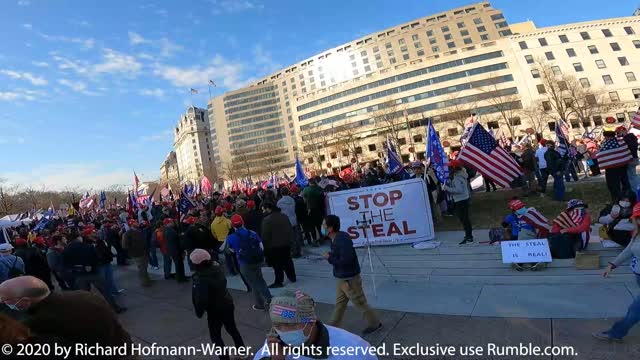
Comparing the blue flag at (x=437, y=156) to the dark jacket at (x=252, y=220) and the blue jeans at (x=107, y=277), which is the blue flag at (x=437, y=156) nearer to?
the dark jacket at (x=252, y=220)

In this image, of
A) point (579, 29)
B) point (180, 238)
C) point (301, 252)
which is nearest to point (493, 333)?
point (301, 252)

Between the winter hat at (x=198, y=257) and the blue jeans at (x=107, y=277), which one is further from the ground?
the winter hat at (x=198, y=257)

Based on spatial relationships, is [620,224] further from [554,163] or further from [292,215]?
[292,215]

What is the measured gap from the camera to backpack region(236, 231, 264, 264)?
266 inches

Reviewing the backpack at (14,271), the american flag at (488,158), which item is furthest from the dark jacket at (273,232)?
the backpack at (14,271)

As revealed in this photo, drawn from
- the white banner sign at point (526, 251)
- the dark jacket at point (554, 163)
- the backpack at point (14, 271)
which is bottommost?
the white banner sign at point (526, 251)

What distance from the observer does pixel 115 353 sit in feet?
8.73

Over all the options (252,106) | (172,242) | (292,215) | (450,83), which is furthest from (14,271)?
(252,106)

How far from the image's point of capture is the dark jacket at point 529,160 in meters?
11.9

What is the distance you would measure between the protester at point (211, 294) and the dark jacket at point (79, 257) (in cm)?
431

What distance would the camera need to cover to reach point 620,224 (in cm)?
655

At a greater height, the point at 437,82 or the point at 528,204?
the point at 437,82

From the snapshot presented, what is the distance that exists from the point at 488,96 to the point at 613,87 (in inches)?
727

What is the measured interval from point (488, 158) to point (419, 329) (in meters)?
5.47
